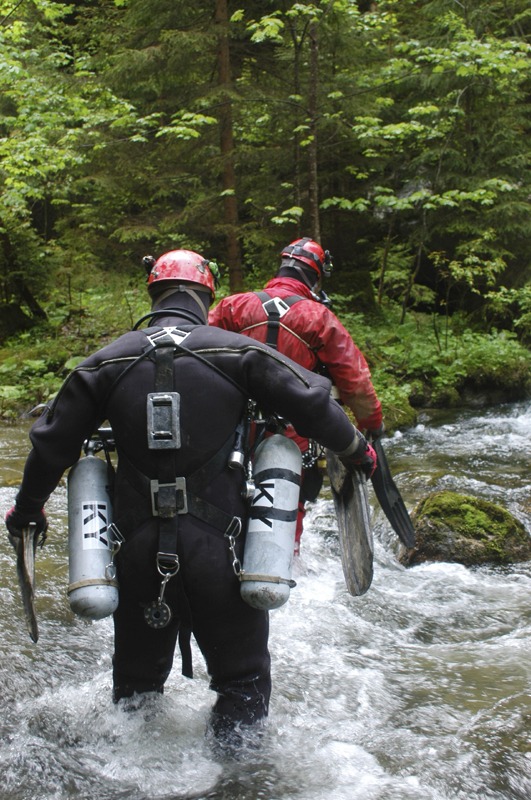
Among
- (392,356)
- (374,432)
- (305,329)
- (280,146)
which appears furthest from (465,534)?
(280,146)

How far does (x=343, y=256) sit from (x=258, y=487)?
45.7 ft

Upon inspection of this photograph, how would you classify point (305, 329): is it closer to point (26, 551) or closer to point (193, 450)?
point (193, 450)

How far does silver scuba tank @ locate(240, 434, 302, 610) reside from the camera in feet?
9.02

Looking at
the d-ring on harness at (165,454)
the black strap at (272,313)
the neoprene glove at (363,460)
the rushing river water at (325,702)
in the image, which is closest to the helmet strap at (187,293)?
the d-ring on harness at (165,454)

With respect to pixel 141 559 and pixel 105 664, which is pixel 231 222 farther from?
pixel 141 559

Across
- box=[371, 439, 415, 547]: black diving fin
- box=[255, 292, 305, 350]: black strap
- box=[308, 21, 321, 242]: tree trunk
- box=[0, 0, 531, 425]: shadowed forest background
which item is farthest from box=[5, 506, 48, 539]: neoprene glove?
box=[308, 21, 321, 242]: tree trunk

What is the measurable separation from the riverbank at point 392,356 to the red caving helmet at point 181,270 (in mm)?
7809

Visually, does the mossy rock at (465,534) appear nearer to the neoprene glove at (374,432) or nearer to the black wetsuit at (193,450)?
the neoprene glove at (374,432)

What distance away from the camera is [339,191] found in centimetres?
1487

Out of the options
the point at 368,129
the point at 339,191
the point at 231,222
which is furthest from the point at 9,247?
the point at 368,129

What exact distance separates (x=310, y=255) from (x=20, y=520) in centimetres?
271

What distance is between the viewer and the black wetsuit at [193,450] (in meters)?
2.78

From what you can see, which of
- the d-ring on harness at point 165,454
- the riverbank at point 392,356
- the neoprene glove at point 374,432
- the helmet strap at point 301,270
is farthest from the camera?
the riverbank at point 392,356

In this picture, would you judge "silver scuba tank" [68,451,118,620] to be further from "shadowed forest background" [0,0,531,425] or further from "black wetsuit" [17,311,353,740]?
"shadowed forest background" [0,0,531,425]
